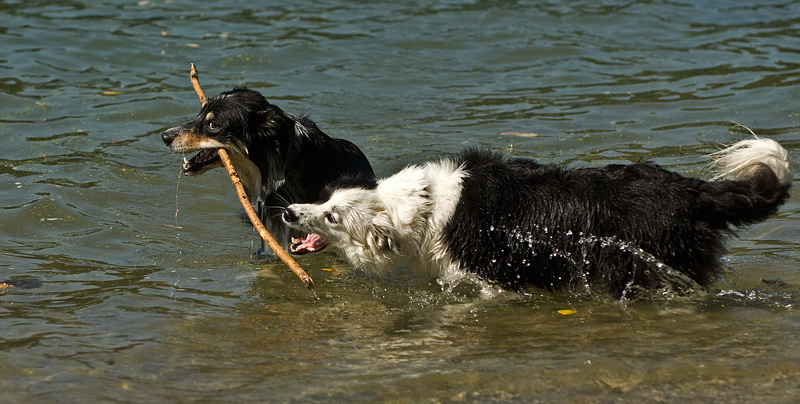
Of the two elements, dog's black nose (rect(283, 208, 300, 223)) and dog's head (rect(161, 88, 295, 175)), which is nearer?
dog's black nose (rect(283, 208, 300, 223))

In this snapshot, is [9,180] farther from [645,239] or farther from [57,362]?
[645,239]

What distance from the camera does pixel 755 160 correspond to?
4.58 meters

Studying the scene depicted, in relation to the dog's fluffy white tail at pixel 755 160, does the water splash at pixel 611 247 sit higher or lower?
lower

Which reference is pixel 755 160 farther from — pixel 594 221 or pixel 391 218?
pixel 391 218

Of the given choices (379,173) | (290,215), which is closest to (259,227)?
(290,215)

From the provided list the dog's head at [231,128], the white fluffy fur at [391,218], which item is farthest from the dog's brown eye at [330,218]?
the dog's head at [231,128]

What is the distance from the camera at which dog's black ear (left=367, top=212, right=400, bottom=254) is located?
4.78 meters

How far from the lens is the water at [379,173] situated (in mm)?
3840

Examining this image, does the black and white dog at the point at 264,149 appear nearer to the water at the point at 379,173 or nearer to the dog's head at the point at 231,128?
the dog's head at the point at 231,128

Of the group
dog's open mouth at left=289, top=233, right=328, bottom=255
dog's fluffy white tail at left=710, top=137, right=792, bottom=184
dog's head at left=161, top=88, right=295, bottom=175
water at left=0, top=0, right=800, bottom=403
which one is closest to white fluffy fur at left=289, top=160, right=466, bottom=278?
dog's open mouth at left=289, top=233, right=328, bottom=255

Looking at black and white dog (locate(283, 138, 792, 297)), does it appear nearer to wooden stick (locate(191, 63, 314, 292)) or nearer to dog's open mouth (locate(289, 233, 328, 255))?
dog's open mouth (locate(289, 233, 328, 255))

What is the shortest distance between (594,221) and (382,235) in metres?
1.30

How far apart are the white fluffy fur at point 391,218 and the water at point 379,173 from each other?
14.5 inches

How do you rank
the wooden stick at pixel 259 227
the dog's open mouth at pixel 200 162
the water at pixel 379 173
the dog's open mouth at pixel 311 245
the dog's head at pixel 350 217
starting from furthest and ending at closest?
the dog's open mouth at pixel 200 162, the dog's open mouth at pixel 311 245, the dog's head at pixel 350 217, the wooden stick at pixel 259 227, the water at pixel 379 173
